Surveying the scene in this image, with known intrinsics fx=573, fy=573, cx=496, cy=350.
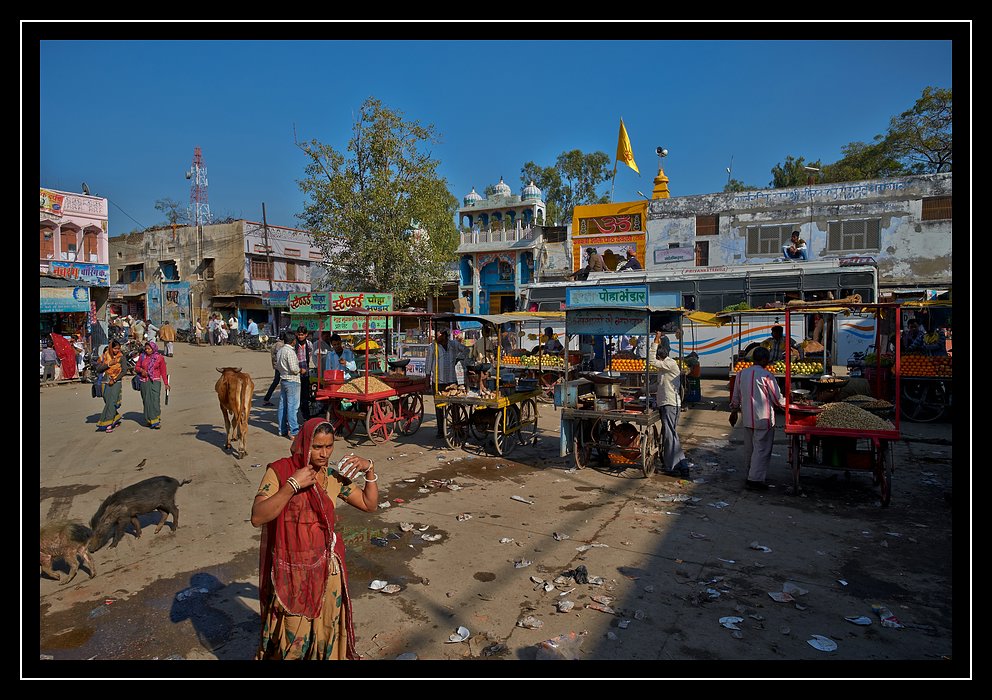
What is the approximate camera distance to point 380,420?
35.8 feet

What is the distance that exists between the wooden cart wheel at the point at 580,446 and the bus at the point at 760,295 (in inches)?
377

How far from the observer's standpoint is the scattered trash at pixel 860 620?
4.38 m

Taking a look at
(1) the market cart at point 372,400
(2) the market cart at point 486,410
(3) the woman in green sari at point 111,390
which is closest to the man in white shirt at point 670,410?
(2) the market cart at point 486,410

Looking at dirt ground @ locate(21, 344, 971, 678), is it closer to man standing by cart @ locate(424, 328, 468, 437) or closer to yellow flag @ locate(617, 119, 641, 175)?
man standing by cart @ locate(424, 328, 468, 437)

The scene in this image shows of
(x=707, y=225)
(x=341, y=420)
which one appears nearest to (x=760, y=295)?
(x=707, y=225)

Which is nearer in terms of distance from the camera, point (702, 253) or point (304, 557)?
point (304, 557)

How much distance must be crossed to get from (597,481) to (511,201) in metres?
32.5

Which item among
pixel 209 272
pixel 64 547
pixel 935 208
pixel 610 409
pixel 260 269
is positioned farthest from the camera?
pixel 260 269

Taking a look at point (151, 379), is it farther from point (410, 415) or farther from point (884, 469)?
point (884, 469)

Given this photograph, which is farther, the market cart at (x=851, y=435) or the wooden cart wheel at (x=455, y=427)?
the wooden cart wheel at (x=455, y=427)

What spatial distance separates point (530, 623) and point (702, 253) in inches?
1082

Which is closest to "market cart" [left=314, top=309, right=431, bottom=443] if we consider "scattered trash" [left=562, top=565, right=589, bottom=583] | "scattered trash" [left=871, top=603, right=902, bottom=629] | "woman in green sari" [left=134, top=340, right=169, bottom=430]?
"woman in green sari" [left=134, top=340, right=169, bottom=430]

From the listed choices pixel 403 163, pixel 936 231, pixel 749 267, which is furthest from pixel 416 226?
pixel 936 231

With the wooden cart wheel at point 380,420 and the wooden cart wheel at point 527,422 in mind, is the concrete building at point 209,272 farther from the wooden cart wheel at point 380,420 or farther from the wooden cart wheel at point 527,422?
the wooden cart wheel at point 527,422
